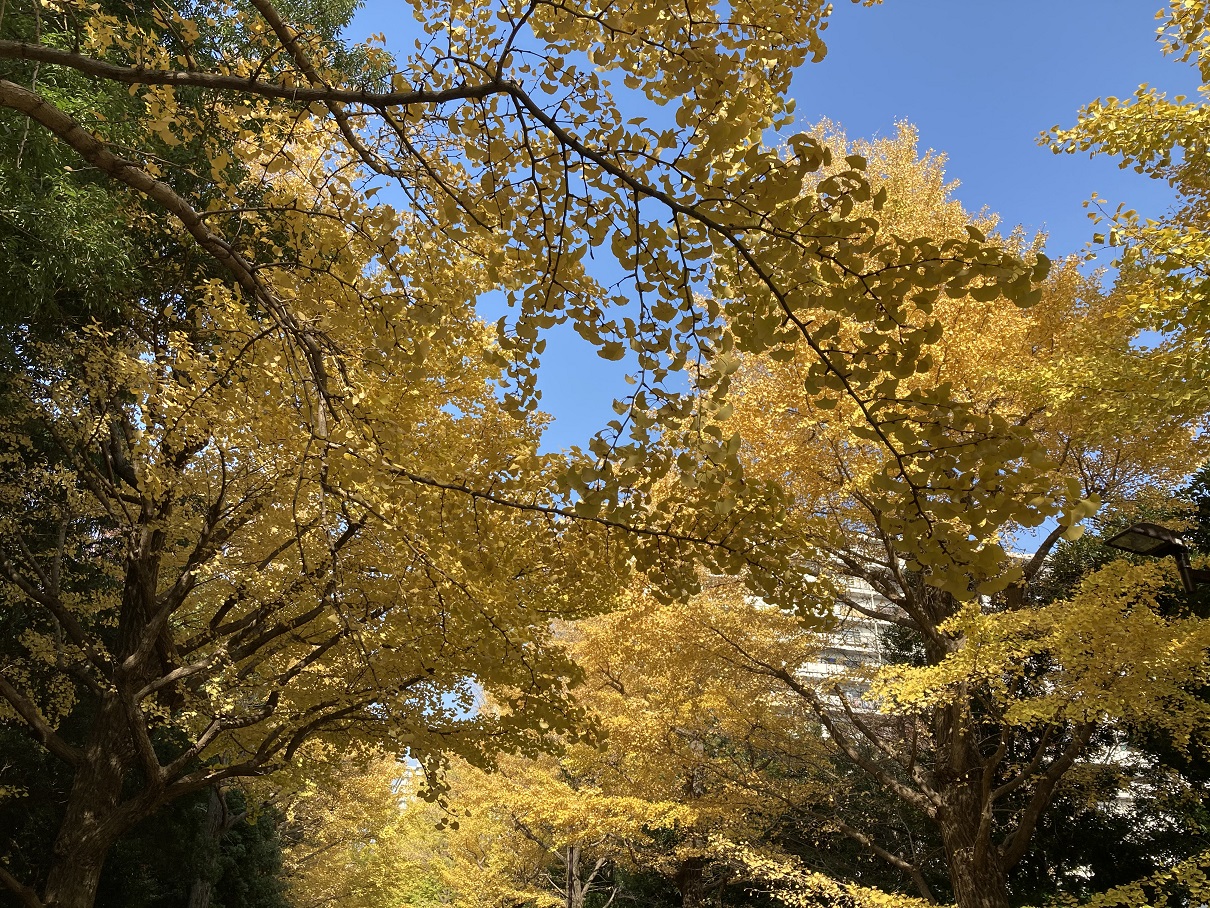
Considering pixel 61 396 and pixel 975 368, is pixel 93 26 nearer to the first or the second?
pixel 61 396

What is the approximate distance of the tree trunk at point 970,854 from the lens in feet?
21.7

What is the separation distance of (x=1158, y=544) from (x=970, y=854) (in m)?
3.74

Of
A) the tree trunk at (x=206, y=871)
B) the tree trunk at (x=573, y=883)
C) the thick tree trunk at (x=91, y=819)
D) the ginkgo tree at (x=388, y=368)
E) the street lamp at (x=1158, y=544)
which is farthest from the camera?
the tree trunk at (x=573, y=883)

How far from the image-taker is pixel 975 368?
6.47 meters

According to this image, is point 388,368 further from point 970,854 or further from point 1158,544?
point 970,854

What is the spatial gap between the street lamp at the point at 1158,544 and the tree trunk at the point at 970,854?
10.6ft

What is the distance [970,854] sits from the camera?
681cm

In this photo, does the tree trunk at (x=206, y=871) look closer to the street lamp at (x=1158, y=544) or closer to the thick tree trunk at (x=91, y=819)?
the thick tree trunk at (x=91, y=819)

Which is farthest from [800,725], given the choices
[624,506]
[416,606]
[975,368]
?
[624,506]

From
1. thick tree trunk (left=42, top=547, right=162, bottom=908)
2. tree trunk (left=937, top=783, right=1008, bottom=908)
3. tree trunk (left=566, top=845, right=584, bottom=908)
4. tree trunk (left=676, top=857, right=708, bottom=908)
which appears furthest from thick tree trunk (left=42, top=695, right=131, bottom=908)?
tree trunk (left=566, top=845, right=584, bottom=908)

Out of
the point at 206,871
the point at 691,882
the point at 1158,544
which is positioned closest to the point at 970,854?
the point at 1158,544

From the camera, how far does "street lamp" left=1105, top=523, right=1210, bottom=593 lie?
4.75m

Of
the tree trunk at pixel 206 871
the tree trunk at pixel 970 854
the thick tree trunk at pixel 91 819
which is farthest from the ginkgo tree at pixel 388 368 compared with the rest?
the tree trunk at pixel 970 854

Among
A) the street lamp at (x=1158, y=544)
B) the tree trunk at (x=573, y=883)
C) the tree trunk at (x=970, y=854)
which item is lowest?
the tree trunk at (x=573, y=883)
